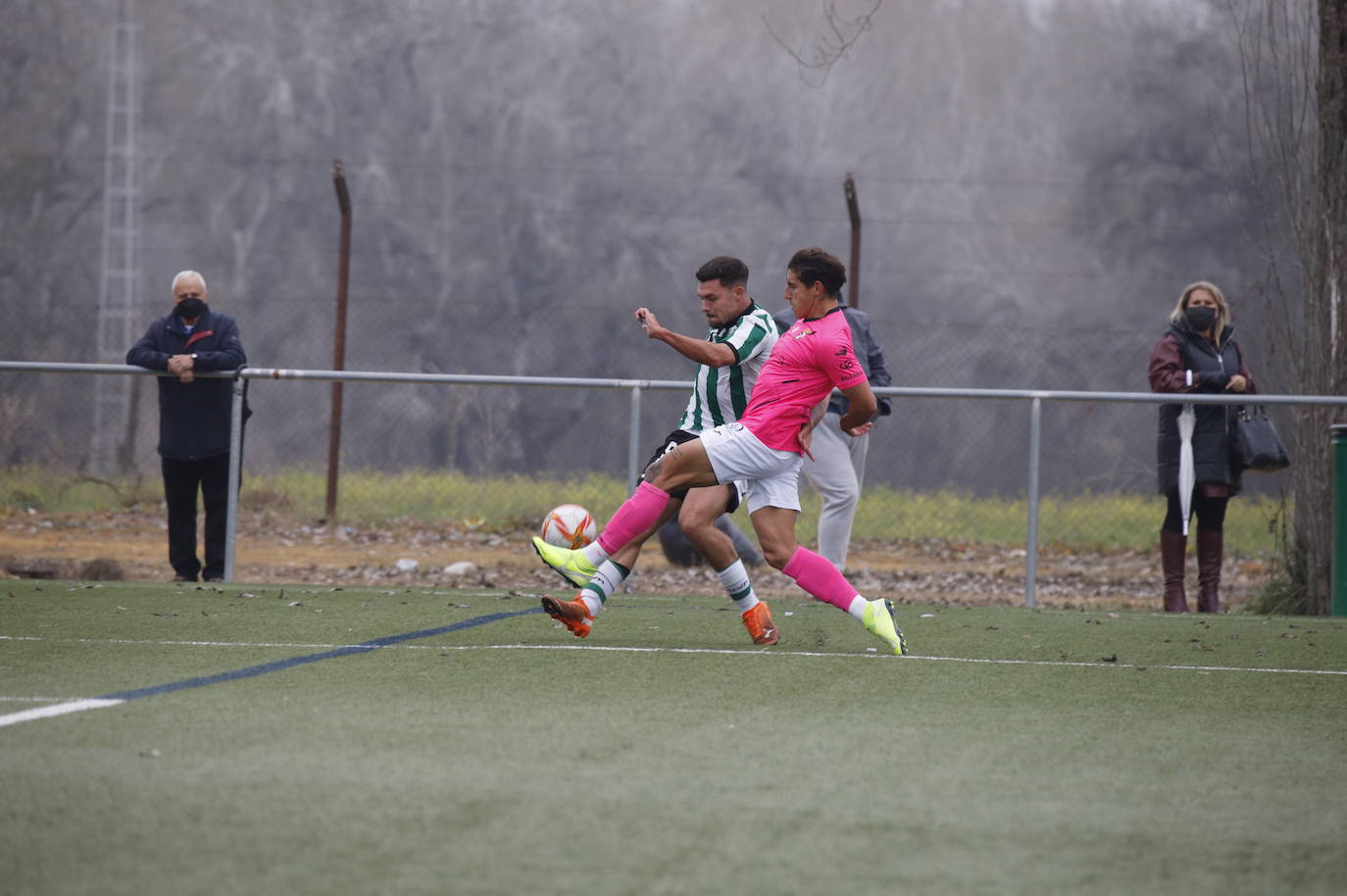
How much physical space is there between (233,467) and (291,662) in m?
3.87

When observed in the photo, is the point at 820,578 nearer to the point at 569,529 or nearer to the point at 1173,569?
the point at 569,529

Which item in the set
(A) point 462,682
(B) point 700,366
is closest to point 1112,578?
(B) point 700,366

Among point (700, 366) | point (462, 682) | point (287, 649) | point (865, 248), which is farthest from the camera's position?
point (865, 248)

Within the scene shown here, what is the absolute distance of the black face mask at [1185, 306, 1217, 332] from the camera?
9109 mm

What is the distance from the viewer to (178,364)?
9430 millimetres

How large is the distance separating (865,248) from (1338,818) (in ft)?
98.4

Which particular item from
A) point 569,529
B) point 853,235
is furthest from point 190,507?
point 853,235

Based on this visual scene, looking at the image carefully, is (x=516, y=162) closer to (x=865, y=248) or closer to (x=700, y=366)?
(x=865, y=248)

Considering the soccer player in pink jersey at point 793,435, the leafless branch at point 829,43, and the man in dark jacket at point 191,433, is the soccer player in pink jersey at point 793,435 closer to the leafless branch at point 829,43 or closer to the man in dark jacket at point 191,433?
the leafless branch at point 829,43

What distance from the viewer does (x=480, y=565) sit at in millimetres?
11930

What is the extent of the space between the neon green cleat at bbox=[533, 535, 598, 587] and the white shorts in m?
0.77

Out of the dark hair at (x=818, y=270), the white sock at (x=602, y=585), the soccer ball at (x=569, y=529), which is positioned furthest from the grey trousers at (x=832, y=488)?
the dark hair at (x=818, y=270)

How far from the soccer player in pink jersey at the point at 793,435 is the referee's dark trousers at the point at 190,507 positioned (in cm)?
413

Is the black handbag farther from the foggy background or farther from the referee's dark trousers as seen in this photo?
the foggy background
